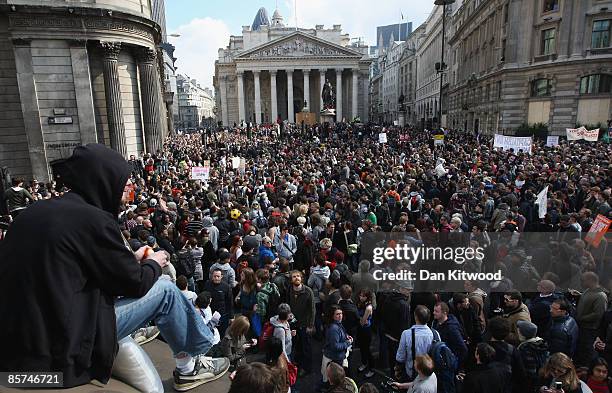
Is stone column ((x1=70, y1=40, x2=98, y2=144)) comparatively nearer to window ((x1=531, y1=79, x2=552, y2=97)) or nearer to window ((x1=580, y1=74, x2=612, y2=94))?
window ((x1=531, y1=79, x2=552, y2=97))

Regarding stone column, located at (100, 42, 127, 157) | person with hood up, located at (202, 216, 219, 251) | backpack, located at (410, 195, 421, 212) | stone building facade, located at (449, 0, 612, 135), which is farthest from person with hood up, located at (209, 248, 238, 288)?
stone building facade, located at (449, 0, 612, 135)

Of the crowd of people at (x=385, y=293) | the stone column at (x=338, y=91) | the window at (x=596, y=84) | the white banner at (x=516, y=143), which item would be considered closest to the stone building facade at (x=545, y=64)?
the window at (x=596, y=84)

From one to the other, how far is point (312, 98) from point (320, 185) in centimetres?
7483

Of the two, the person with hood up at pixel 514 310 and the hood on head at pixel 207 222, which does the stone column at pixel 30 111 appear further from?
the person with hood up at pixel 514 310

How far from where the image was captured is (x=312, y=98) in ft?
286

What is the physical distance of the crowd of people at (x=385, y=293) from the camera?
4641mm

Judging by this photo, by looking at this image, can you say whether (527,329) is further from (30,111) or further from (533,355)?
(30,111)

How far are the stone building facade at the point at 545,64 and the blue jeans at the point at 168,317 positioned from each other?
128 feet

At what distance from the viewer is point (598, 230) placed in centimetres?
770

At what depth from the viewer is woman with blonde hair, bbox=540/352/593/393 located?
412 centimetres

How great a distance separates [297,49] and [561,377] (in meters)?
81.3

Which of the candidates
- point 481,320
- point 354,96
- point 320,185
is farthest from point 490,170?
point 354,96

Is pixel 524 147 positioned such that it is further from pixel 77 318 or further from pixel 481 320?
pixel 77 318

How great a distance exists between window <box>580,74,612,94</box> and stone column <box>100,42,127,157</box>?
1378 inches
